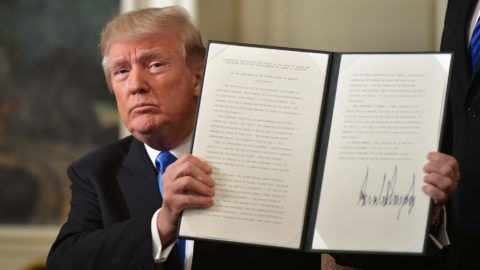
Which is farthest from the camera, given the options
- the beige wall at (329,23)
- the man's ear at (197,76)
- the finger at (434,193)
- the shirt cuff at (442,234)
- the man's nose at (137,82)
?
the beige wall at (329,23)

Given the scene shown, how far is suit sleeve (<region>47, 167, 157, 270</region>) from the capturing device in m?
2.15

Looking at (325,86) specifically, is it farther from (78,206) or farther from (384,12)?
(384,12)

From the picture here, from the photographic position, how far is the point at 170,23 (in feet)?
7.76

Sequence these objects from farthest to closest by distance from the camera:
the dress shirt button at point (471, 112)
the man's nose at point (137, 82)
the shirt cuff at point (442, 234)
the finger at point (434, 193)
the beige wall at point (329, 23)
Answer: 1. the beige wall at point (329, 23)
2. the man's nose at point (137, 82)
3. the dress shirt button at point (471, 112)
4. the shirt cuff at point (442, 234)
5. the finger at point (434, 193)

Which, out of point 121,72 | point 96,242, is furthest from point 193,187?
point 121,72

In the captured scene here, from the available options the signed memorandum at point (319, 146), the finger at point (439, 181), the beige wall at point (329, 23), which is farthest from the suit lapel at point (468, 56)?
the beige wall at point (329, 23)

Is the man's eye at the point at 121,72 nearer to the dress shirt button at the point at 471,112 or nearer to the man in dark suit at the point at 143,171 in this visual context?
the man in dark suit at the point at 143,171

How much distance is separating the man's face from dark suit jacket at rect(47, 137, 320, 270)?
13 centimetres

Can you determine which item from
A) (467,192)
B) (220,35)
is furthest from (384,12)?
(467,192)

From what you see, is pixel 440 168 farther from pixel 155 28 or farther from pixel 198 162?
pixel 155 28

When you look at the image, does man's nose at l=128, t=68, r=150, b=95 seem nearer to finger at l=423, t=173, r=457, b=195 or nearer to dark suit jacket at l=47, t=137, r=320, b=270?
dark suit jacket at l=47, t=137, r=320, b=270

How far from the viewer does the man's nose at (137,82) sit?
7.44 feet
